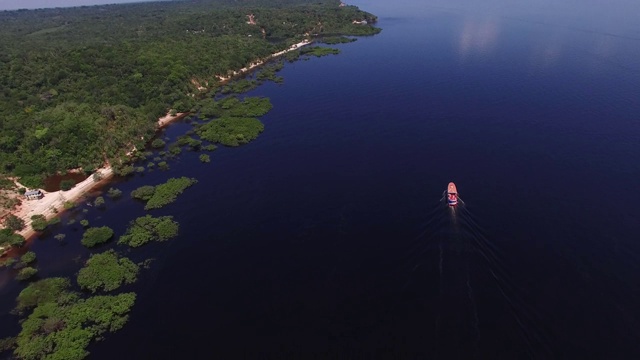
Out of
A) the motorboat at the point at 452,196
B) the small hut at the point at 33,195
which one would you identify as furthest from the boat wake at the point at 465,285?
the small hut at the point at 33,195

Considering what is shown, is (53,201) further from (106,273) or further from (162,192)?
(106,273)

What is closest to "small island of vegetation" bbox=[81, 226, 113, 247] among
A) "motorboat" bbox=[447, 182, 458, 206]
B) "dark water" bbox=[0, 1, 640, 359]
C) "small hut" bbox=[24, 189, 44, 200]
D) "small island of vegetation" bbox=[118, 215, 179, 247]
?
"dark water" bbox=[0, 1, 640, 359]

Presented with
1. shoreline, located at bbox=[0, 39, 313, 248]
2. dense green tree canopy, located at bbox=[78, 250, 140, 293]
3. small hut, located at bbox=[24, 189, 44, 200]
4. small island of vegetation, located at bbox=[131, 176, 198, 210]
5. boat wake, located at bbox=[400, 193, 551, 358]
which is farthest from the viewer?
small hut, located at bbox=[24, 189, 44, 200]

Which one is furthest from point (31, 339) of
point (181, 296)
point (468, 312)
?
point (468, 312)

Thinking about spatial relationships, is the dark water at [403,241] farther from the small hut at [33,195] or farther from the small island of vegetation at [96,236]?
the small hut at [33,195]

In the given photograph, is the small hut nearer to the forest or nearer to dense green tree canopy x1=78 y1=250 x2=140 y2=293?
the forest

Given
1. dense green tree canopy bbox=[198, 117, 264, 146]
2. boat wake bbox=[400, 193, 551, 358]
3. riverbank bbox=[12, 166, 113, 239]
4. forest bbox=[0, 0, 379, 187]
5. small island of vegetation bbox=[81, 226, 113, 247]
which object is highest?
forest bbox=[0, 0, 379, 187]

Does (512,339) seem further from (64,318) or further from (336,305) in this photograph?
(64,318)

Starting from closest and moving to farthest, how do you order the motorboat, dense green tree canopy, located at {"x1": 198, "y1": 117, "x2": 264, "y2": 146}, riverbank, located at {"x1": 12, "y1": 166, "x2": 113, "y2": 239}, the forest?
the motorboat → riverbank, located at {"x1": 12, "y1": 166, "x2": 113, "y2": 239} → the forest → dense green tree canopy, located at {"x1": 198, "y1": 117, "x2": 264, "y2": 146}

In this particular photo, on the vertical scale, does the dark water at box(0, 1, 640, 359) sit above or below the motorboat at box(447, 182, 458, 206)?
below
